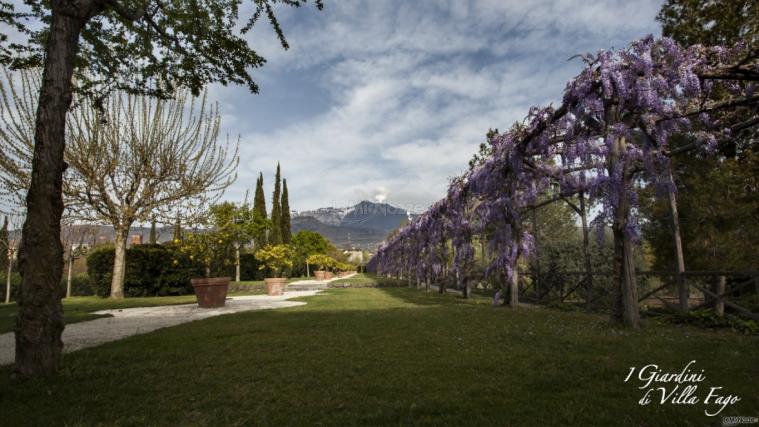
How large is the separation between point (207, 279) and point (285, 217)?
31.6 metres

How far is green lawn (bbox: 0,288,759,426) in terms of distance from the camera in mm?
2898

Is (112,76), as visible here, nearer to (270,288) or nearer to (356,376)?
(356,376)

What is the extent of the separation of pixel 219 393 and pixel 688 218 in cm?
1322

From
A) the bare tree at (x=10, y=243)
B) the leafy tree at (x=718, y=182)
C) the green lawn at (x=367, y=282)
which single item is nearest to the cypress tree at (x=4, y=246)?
the bare tree at (x=10, y=243)

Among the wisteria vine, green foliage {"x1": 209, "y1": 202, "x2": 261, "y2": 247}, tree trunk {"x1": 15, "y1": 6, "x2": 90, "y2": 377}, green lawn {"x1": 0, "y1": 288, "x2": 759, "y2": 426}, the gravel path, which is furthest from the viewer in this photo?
green foliage {"x1": 209, "y1": 202, "x2": 261, "y2": 247}

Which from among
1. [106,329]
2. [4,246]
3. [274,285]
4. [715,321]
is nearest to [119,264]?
[274,285]

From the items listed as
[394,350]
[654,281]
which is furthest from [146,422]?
[654,281]

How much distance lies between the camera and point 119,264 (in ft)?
52.3

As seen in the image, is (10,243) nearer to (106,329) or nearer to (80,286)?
(80,286)

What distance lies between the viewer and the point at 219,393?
11.3 ft

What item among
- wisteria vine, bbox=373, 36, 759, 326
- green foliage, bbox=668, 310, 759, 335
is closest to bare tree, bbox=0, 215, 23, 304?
wisteria vine, bbox=373, 36, 759, 326

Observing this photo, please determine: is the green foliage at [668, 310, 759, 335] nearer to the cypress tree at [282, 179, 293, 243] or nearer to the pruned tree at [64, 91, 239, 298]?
the pruned tree at [64, 91, 239, 298]

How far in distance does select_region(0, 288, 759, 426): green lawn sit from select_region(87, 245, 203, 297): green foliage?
13.0 metres

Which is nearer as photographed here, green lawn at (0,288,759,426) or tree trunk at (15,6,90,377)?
green lawn at (0,288,759,426)
